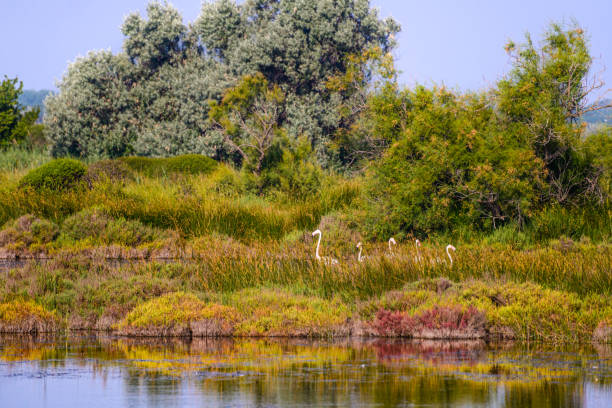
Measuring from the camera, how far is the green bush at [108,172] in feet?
100

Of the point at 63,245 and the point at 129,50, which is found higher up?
the point at 129,50

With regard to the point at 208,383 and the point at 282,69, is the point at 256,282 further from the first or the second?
the point at 282,69

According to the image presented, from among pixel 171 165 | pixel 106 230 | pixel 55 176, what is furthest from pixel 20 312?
pixel 171 165

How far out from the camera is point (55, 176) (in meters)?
29.3

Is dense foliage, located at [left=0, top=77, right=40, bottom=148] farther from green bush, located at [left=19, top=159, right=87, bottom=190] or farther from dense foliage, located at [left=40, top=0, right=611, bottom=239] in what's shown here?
green bush, located at [left=19, top=159, right=87, bottom=190]

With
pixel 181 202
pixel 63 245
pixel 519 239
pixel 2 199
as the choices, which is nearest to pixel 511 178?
pixel 519 239

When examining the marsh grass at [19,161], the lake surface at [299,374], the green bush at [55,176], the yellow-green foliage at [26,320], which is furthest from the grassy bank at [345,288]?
the marsh grass at [19,161]

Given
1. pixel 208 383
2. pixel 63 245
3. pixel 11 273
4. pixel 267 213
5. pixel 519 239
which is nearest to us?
pixel 208 383

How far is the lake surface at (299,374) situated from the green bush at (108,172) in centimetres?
1887

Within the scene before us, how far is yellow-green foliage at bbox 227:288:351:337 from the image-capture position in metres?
12.7

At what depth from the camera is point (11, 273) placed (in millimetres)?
15500

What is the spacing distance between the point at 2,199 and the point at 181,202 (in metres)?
6.25

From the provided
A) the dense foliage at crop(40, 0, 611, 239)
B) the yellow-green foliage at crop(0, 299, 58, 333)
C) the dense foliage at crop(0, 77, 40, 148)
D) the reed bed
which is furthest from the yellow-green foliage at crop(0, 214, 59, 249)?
the dense foliage at crop(0, 77, 40, 148)

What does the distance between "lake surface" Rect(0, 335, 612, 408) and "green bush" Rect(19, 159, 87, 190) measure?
17.7 meters
